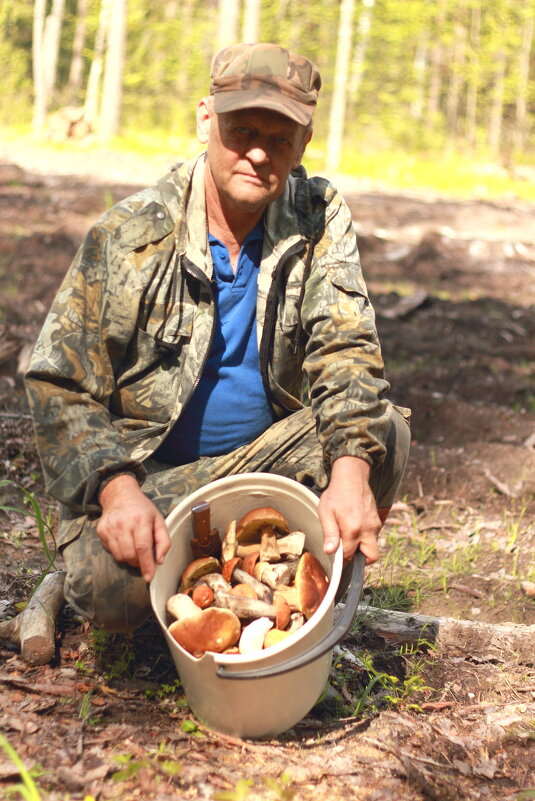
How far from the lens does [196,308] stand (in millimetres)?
2574

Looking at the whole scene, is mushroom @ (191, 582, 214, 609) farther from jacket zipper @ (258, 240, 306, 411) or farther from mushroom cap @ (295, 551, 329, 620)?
jacket zipper @ (258, 240, 306, 411)

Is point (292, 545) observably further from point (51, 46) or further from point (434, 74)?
point (434, 74)

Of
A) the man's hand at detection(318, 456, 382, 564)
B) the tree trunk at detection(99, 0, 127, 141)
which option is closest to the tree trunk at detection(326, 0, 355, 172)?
the tree trunk at detection(99, 0, 127, 141)

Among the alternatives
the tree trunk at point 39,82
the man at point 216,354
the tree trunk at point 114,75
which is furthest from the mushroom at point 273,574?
the tree trunk at point 39,82

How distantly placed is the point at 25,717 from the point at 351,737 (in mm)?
824

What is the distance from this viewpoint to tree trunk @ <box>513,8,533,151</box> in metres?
31.9

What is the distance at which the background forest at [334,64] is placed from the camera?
2700 centimetres

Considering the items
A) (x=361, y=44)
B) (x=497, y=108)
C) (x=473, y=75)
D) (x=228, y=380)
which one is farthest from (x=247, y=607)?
(x=497, y=108)

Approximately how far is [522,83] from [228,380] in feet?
107

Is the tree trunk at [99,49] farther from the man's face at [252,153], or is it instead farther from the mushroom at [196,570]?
the mushroom at [196,570]

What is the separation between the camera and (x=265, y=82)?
7.85 ft

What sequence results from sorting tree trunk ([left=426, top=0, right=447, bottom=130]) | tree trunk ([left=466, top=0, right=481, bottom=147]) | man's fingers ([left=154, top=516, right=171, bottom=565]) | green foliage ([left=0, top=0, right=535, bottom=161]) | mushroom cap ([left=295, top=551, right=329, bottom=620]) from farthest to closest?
1. tree trunk ([left=426, top=0, right=447, bottom=130])
2. tree trunk ([left=466, top=0, right=481, bottom=147])
3. green foliage ([left=0, top=0, right=535, bottom=161])
4. mushroom cap ([left=295, top=551, right=329, bottom=620])
5. man's fingers ([left=154, top=516, right=171, bottom=565])

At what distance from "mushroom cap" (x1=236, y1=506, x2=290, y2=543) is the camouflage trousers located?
0.23 m

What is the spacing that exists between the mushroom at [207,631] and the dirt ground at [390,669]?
0.24 meters
